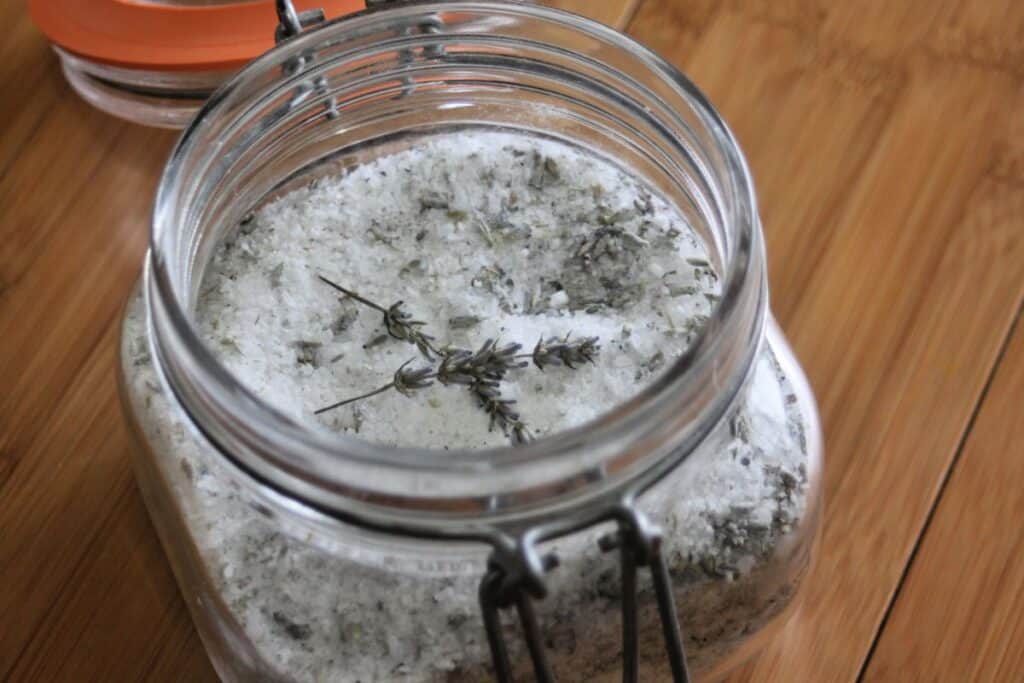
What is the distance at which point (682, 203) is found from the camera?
59 cm

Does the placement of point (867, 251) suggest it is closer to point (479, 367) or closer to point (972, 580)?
point (972, 580)

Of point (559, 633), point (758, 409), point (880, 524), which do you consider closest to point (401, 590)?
point (559, 633)

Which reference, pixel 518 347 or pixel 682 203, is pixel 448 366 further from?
pixel 682 203

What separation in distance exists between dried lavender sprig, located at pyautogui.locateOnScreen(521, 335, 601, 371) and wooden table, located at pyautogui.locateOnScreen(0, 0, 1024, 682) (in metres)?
0.20

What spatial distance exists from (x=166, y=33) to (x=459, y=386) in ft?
1.20

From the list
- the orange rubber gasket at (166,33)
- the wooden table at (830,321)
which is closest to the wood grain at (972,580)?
the wooden table at (830,321)

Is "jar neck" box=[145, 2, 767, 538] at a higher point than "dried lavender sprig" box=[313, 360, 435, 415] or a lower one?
higher

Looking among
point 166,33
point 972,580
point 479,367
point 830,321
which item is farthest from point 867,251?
point 166,33

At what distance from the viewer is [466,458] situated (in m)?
0.43

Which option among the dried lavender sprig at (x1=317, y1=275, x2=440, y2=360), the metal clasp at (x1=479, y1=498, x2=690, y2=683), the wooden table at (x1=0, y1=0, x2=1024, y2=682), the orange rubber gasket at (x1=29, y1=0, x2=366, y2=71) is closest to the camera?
the metal clasp at (x1=479, y1=498, x2=690, y2=683)

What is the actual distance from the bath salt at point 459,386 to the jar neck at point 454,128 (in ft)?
0.08

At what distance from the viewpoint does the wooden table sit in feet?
2.10

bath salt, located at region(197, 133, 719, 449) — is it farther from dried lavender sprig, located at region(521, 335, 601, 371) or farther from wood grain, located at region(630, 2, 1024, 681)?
wood grain, located at region(630, 2, 1024, 681)

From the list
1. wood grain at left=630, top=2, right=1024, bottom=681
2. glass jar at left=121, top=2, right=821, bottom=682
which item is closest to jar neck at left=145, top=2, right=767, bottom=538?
glass jar at left=121, top=2, right=821, bottom=682
